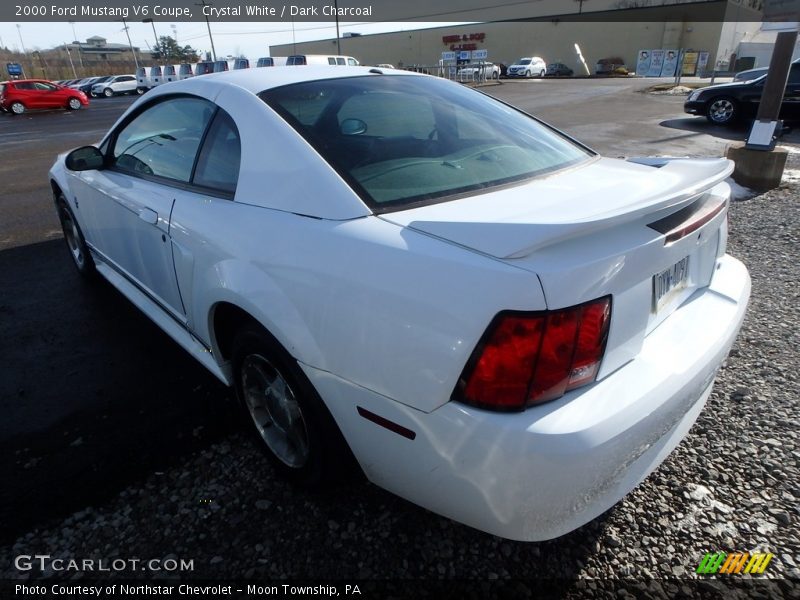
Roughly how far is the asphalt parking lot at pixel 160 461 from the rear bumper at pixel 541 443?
0.37m

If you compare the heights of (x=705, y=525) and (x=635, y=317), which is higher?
(x=635, y=317)

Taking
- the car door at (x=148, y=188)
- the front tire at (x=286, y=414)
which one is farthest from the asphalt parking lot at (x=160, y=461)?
the car door at (x=148, y=188)

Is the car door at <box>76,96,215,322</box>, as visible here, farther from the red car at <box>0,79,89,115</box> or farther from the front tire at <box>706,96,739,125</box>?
the red car at <box>0,79,89,115</box>

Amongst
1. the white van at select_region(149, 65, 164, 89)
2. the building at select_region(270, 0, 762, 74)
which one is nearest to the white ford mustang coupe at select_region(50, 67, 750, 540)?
the white van at select_region(149, 65, 164, 89)

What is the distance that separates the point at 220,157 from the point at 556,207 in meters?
1.46

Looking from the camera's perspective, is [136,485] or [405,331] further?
[136,485]

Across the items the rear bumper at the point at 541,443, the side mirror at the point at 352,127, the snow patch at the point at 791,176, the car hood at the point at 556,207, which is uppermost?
the side mirror at the point at 352,127

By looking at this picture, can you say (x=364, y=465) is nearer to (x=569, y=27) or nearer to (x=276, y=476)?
(x=276, y=476)

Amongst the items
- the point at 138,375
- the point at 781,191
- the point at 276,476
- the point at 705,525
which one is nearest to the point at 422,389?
the point at 276,476

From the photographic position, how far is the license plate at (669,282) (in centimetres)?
160

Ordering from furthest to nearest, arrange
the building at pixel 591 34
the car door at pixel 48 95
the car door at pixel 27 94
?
the building at pixel 591 34, the car door at pixel 48 95, the car door at pixel 27 94

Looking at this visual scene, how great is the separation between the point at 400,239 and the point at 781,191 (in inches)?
280

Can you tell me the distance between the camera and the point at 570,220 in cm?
141

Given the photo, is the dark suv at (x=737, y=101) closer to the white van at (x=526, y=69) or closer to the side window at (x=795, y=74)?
the side window at (x=795, y=74)
